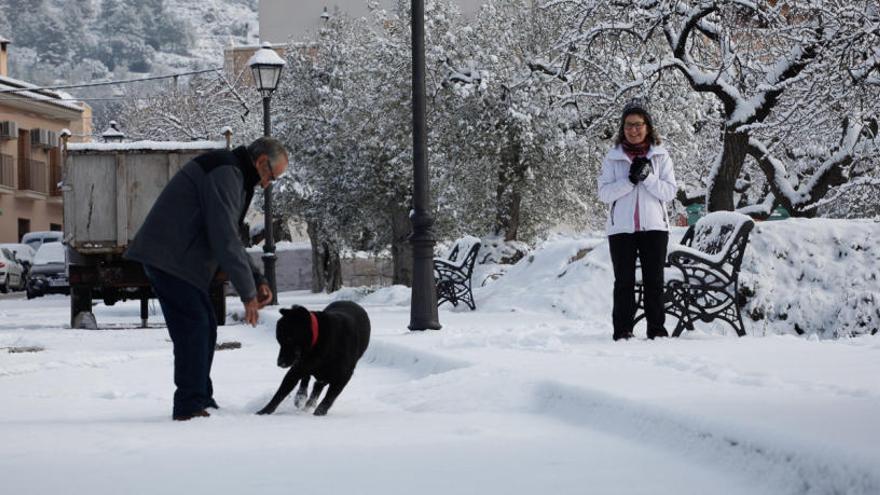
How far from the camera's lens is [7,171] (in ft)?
199

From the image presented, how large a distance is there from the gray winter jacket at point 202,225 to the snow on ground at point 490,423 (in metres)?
0.80

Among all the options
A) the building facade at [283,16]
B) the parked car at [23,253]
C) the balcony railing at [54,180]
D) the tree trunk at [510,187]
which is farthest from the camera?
the building facade at [283,16]

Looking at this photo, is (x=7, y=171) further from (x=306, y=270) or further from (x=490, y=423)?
(x=490, y=423)

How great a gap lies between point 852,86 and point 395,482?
15329 mm

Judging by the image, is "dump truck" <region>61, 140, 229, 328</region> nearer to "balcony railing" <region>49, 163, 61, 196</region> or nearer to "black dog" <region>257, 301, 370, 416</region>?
"black dog" <region>257, 301, 370, 416</region>

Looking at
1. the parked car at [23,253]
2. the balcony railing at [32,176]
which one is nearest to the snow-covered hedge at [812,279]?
the parked car at [23,253]

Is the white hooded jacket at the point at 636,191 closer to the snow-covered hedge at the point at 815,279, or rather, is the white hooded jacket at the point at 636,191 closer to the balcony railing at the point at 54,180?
the snow-covered hedge at the point at 815,279

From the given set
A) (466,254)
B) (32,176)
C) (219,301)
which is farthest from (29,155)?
(219,301)

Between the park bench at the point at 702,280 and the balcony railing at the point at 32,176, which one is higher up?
the balcony railing at the point at 32,176

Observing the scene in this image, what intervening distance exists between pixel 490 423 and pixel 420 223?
7.19 metres

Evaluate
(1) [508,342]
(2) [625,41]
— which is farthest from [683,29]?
(1) [508,342]

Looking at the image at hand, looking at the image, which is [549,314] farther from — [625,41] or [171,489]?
[171,489]

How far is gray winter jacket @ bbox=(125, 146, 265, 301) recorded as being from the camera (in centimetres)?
715

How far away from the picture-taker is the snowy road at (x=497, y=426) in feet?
17.1
